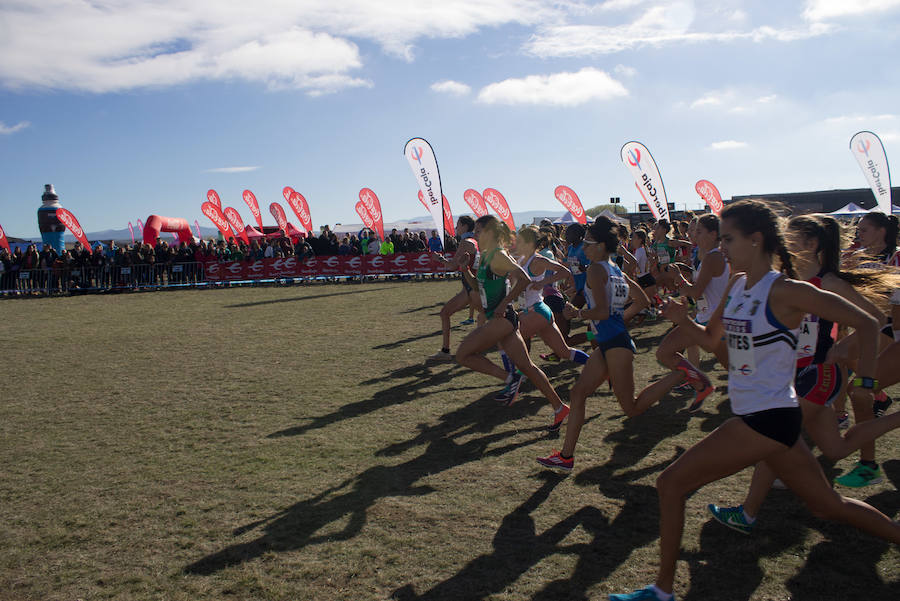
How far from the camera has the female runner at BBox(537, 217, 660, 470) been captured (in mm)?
4473

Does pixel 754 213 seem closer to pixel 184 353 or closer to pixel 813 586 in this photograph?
pixel 813 586

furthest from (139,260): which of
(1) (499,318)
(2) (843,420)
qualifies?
(2) (843,420)

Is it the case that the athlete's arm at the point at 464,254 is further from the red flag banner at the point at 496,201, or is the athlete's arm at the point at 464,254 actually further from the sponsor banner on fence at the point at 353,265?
the red flag banner at the point at 496,201

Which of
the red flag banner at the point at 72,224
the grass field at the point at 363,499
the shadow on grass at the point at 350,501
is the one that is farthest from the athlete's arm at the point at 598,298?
the red flag banner at the point at 72,224

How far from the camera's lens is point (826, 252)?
12.2ft

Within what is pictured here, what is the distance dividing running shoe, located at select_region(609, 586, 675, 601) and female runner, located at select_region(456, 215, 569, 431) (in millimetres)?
2528

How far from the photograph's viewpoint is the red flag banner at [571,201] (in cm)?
2439

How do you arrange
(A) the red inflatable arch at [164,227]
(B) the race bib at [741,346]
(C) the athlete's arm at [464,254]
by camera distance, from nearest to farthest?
(B) the race bib at [741,346], (C) the athlete's arm at [464,254], (A) the red inflatable arch at [164,227]

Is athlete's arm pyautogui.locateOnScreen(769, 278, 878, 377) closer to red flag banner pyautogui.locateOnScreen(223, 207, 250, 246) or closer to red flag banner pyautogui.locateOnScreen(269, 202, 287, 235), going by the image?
red flag banner pyautogui.locateOnScreen(223, 207, 250, 246)

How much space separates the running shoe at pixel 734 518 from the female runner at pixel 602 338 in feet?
3.61

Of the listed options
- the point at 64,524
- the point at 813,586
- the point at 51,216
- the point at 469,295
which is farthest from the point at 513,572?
the point at 51,216

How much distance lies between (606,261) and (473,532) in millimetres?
2292

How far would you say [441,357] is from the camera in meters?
9.01

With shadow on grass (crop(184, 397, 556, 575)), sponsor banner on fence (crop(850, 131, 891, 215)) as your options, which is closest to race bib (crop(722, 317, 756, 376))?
shadow on grass (crop(184, 397, 556, 575))
